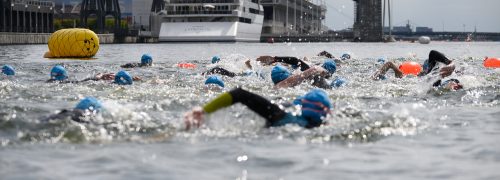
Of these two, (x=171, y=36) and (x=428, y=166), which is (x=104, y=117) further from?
(x=171, y=36)

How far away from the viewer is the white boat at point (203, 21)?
8794 centimetres

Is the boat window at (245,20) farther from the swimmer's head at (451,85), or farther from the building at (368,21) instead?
the swimmer's head at (451,85)

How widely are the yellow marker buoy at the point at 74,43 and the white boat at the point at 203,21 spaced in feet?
183

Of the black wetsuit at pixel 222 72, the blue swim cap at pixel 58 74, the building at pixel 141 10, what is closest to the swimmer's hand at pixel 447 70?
the black wetsuit at pixel 222 72

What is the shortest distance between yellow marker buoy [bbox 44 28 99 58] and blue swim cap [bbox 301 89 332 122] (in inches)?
864

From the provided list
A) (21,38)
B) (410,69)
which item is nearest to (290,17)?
(21,38)

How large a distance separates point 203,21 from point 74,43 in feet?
200

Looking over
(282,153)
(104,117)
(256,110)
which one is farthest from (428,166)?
(104,117)

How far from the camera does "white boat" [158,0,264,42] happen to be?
87938 mm

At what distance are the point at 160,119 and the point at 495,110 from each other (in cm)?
540

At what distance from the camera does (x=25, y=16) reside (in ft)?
302

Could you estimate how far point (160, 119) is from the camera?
10.0 m

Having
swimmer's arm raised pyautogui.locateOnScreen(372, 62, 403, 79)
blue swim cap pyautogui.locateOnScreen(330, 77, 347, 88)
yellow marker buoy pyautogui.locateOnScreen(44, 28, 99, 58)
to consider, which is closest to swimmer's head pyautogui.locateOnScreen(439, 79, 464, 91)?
blue swim cap pyautogui.locateOnScreen(330, 77, 347, 88)

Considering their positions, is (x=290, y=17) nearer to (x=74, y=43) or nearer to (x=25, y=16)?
(x=25, y=16)
